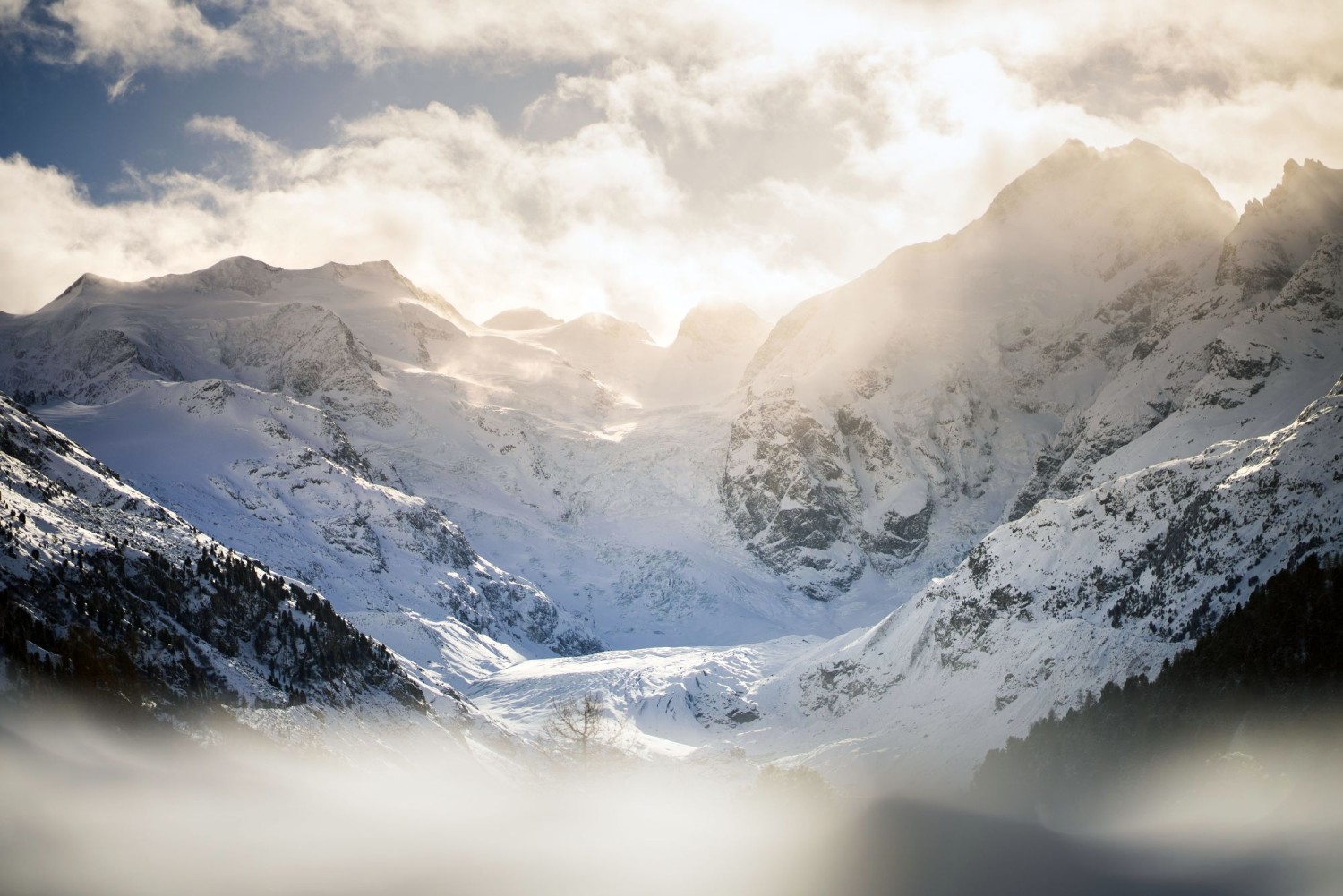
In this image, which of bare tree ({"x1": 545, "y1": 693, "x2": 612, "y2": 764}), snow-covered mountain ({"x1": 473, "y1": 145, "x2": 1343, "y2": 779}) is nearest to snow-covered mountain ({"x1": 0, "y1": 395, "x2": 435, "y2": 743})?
bare tree ({"x1": 545, "y1": 693, "x2": 612, "y2": 764})

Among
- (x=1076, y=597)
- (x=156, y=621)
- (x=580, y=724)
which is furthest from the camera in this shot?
(x=580, y=724)

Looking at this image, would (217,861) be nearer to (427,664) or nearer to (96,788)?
(96,788)

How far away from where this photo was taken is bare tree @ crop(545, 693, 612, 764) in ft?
197

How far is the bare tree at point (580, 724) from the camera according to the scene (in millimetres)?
60062

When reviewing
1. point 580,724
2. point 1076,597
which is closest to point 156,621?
point 580,724

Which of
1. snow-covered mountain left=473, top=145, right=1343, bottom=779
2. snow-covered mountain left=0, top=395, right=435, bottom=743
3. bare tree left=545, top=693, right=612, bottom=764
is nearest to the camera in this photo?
snow-covered mountain left=0, top=395, right=435, bottom=743

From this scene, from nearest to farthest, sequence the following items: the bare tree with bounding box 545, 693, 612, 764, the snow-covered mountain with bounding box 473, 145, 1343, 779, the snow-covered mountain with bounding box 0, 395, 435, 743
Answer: the snow-covered mountain with bounding box 0, 395, 435, 743
the bare tree with bounding box 545, 693, 612, 764
the snow-covered mountain with bounding box 473, 145, 1343, 779

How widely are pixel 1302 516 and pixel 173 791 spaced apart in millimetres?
98174

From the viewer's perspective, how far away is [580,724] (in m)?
141

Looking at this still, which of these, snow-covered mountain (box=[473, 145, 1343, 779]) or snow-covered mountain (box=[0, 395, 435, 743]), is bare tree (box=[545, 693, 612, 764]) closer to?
snow-covered mountain (box=[473, 145, 1343, 779])

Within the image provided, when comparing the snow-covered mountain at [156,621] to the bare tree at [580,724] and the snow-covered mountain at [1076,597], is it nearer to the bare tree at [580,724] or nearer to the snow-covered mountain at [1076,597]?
the bare tree at [580,724]

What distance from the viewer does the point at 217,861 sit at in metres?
42.3

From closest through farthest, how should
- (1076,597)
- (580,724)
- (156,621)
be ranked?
(156,621)
(1076,597)
(580,724)

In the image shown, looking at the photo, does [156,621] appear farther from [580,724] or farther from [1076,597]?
[1076,597]
